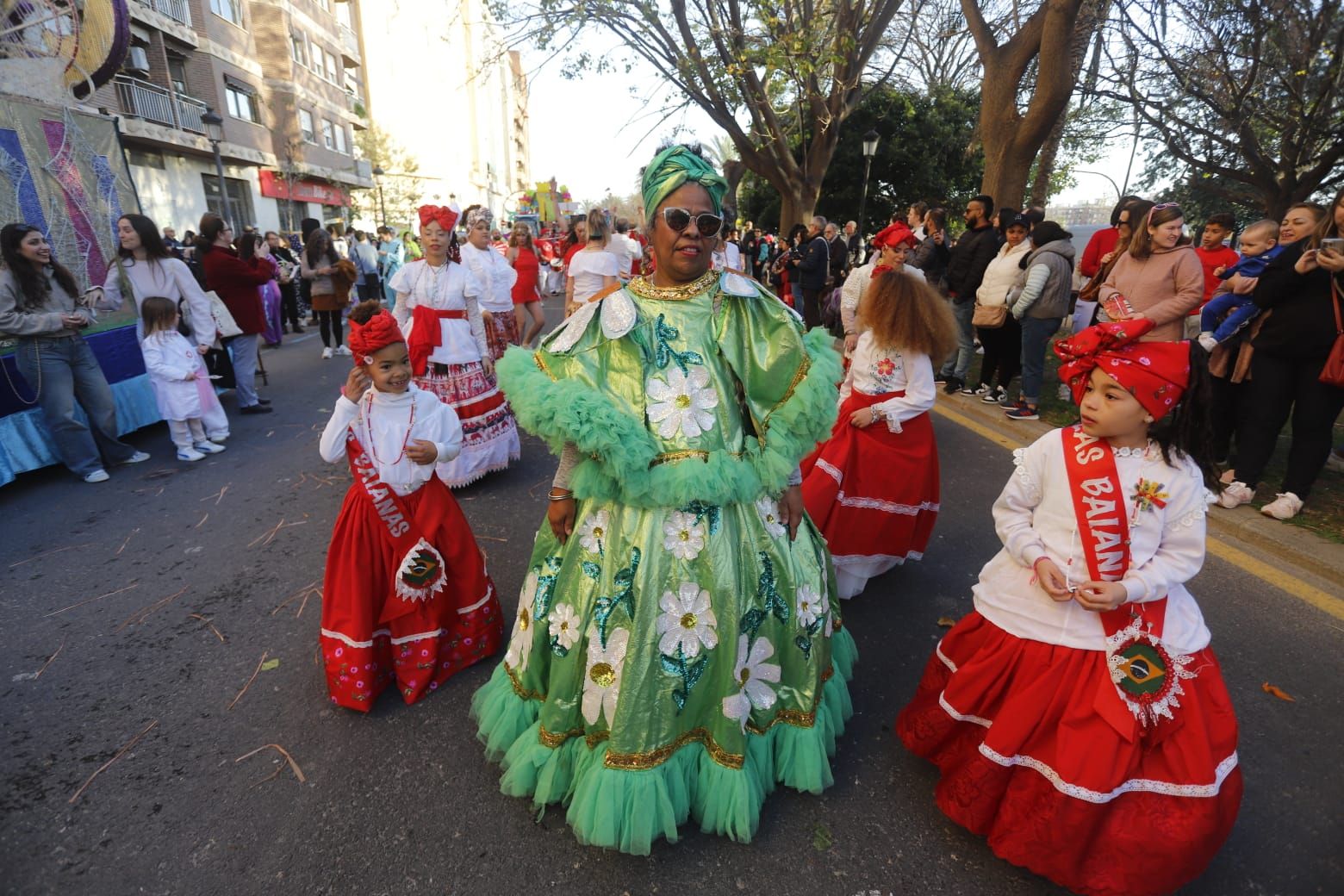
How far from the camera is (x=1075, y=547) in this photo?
2.07 metres

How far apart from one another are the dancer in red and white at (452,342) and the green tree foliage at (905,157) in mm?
18140

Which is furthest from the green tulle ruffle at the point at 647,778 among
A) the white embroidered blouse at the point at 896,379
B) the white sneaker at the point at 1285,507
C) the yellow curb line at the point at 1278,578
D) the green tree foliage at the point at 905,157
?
the green tree foliage at the point at 905,157

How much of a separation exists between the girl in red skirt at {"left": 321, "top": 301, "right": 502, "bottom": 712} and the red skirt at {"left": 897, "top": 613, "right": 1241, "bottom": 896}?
221 cm

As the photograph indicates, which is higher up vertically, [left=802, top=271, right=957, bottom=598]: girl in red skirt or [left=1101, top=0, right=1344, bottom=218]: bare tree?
[left=1101, top=0, right=1344, bottom=218]: bare tree

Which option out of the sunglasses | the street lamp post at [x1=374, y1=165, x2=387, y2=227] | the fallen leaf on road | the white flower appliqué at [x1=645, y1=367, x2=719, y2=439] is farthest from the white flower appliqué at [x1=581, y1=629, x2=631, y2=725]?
the street lamp post at [x1=374, y1=165, x2=387, y2=227]

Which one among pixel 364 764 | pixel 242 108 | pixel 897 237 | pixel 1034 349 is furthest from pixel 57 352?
pixel 242 108

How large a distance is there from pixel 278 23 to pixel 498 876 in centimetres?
3832

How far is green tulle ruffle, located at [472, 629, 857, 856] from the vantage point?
205 cm

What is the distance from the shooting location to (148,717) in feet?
9.42

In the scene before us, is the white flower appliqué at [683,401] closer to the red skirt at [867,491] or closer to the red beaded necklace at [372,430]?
the red beaded necklace at [372,430]

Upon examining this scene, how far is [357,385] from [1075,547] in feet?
9.36

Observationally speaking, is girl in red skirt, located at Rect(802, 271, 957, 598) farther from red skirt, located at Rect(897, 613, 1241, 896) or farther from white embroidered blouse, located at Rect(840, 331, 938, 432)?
red skirt, located at Rect(897, 613, 1241, 896)

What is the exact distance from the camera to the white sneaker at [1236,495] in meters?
4.69

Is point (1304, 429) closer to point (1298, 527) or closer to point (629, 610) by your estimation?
point (1298, 527)
